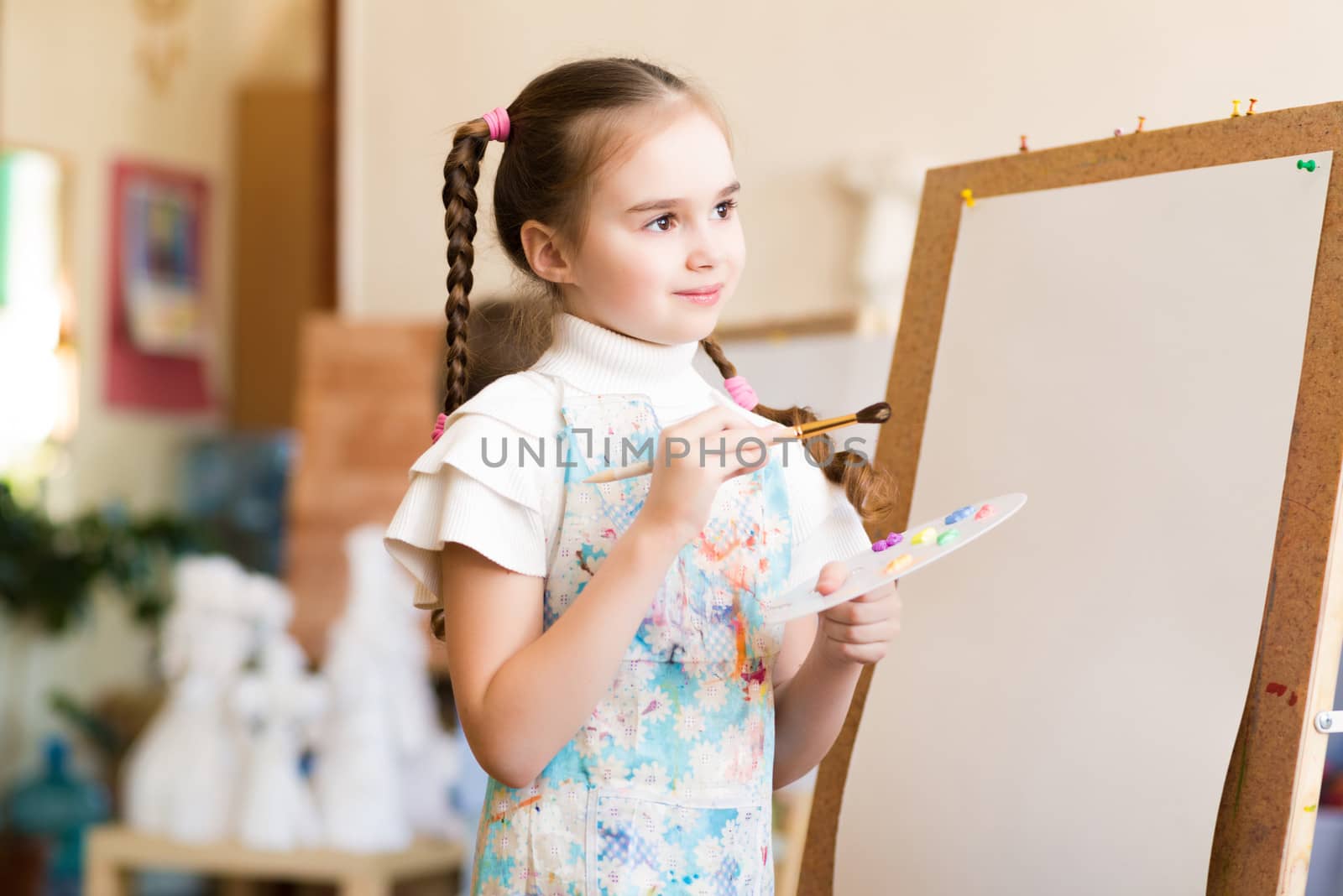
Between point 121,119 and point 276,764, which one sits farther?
point 121,119

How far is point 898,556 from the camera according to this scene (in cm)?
91

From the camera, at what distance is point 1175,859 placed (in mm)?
1064

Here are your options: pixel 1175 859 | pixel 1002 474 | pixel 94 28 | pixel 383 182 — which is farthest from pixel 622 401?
pixel 94 28

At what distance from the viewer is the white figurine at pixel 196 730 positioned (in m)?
2.29

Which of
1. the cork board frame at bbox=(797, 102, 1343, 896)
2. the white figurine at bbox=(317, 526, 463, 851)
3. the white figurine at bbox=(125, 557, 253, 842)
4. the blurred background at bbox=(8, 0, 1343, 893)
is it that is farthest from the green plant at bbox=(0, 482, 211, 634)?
the cork board frame at bbox=(797, 102, 1343, 896)

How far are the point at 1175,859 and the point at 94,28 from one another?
3.57 m

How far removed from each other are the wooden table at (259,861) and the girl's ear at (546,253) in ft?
5.04

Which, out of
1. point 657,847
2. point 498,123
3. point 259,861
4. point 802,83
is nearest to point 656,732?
point 657,847

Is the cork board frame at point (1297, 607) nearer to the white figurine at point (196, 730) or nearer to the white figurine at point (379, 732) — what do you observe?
the white figurine at point (379, 732)

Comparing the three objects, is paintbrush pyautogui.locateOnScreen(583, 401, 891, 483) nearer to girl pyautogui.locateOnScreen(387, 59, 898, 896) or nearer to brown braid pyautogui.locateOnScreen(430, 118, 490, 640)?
girl pyautogui.locateOnScreen(387, 59, 898, 896)

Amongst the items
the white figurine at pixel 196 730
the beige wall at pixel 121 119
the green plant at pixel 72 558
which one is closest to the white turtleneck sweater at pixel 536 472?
the white figurine at pixel 196 730

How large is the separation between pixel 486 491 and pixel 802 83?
6.46 ft

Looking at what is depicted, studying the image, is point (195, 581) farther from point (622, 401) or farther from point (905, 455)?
point (622, 401)

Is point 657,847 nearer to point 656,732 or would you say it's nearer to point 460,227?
point 656,732
